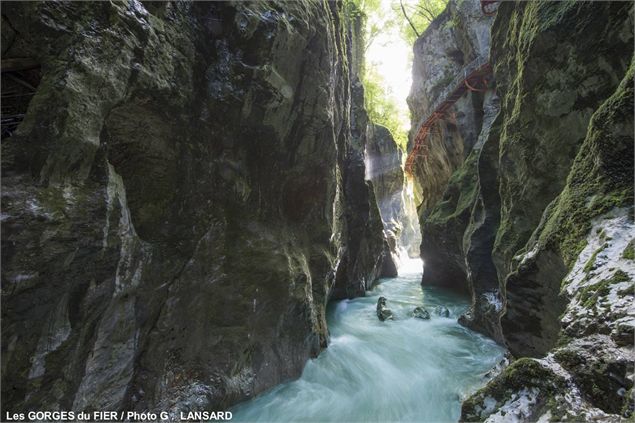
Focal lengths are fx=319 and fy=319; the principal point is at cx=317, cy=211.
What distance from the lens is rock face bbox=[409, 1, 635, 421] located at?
251cm

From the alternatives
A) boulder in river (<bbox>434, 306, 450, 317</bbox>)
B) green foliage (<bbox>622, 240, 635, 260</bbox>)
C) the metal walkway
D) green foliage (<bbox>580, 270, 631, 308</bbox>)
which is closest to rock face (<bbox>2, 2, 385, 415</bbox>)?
green foliage (<bbox>580, 270, 631, 308</bbox>)

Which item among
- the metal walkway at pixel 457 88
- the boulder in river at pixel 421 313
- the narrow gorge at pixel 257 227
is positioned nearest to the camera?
the narrow gorge at pixel 257 227

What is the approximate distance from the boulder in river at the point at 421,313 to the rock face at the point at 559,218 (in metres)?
2.08

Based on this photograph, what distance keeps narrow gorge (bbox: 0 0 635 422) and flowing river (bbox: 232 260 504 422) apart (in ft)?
0.20

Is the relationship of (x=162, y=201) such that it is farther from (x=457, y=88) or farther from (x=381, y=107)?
(x=381, y=107)

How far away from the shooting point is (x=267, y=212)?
7363mm

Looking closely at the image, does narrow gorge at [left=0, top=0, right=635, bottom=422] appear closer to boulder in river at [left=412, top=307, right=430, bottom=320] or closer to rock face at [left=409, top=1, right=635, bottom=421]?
rock face at [left=409, top=1, right=635, bottom=421]

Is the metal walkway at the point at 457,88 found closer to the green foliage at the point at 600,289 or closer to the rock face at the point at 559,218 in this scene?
the rock face at the point at 559,218

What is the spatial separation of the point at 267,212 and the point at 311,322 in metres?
3.04

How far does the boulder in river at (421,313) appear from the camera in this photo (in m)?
12.5

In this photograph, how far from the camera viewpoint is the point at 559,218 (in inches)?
171

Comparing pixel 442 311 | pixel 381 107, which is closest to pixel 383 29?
pixel 381 107

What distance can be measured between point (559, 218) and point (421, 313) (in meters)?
9.27

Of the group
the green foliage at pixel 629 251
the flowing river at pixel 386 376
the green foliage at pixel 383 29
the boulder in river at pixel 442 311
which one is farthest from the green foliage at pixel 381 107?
the green foliage at pixel 629 251
